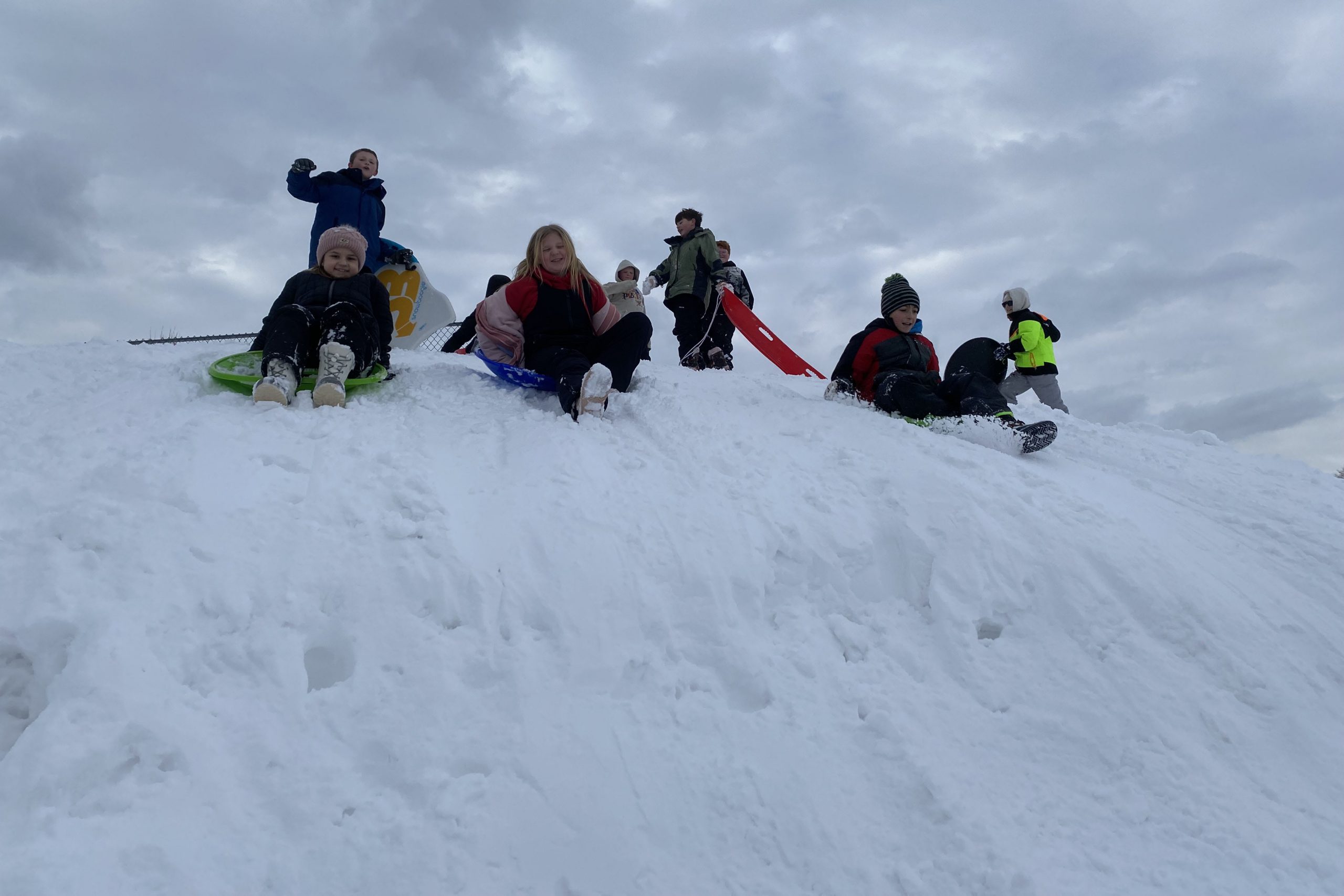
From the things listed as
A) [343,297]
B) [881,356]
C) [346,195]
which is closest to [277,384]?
[343,297]

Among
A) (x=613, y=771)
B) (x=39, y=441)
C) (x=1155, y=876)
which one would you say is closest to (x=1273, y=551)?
(x=1155, y=876)

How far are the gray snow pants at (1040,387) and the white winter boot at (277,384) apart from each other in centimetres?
580

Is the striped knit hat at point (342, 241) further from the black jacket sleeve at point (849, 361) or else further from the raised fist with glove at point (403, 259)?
the black jacket sleeve at point (849, 361)

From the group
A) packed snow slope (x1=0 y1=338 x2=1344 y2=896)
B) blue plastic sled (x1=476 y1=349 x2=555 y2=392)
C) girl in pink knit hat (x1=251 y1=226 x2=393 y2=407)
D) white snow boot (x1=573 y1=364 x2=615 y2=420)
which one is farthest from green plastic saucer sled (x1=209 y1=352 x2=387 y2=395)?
white snow boot (x1=573 y1=364 x2=615 y2=420)

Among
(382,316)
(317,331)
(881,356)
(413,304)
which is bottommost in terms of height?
(317,331)

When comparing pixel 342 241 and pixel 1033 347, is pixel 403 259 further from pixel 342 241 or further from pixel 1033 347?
pixel 1033 347

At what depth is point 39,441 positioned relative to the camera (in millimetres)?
2752

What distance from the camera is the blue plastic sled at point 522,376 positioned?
3988 millimetres

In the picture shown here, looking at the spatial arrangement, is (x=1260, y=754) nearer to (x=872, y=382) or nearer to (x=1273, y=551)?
(x=1273, y=551)

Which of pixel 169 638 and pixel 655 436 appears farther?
pixel 655 436

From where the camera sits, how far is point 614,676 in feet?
6.89

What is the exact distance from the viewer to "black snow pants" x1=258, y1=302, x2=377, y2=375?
11.9ft

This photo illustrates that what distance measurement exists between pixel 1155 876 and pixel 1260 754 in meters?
0.67

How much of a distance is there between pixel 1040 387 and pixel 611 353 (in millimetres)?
4593
